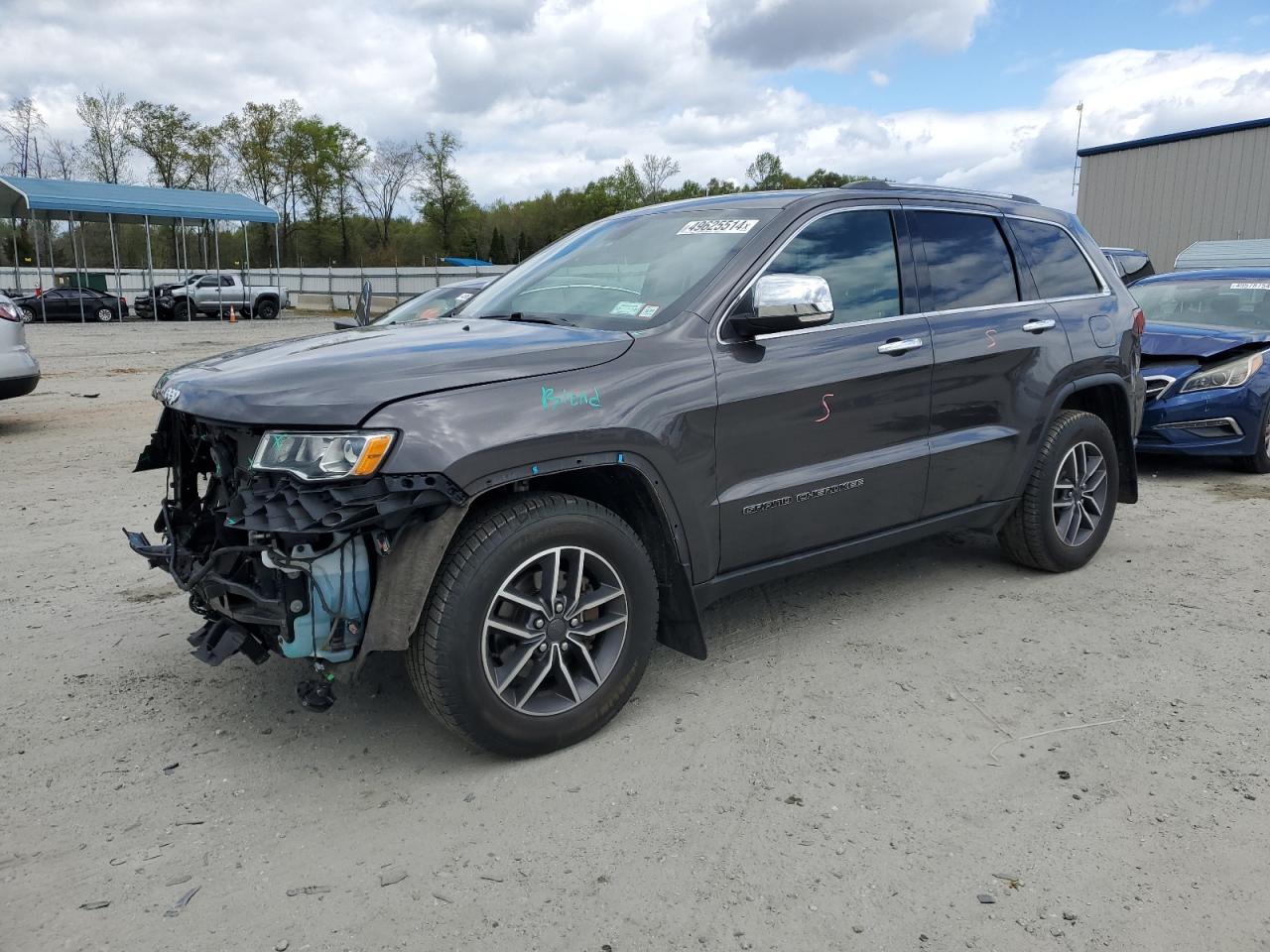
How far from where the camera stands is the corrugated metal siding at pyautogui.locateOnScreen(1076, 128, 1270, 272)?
2622 centimetres

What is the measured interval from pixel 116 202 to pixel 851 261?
35.3 m

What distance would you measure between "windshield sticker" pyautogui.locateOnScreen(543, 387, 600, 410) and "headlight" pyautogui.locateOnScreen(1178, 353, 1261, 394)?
6252 millimetres

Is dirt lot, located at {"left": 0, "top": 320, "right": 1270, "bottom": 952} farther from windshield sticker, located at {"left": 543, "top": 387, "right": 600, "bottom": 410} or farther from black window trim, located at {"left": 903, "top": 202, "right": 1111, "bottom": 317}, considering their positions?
black window trim, located at {"left": 903, "top": 202, "right": 1111, "bottom": 317}

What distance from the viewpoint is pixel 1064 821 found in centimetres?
292

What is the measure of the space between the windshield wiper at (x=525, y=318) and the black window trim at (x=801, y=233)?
2.05 ft

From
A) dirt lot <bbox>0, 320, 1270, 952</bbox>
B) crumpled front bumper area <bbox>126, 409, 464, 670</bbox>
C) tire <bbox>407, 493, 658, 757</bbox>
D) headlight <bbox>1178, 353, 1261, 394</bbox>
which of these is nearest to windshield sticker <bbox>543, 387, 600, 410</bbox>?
tire <bbox>407, 493, 658, 757</bbox>

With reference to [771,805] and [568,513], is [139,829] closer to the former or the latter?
[568,513]

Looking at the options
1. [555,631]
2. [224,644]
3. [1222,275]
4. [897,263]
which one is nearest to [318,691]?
[224,644]

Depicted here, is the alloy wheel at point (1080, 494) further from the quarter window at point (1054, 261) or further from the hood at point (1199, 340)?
the hood at point (1199, 340)

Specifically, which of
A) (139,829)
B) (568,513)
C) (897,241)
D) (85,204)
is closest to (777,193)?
(897,241)

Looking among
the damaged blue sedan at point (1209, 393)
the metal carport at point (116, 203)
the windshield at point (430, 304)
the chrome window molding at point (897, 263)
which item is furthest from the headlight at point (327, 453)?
the metal carport at point (116, 203)

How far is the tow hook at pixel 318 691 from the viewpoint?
3.04m

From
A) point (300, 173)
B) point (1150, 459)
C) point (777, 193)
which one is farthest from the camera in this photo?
point (300, 173)

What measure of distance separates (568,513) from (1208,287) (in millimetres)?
7942
